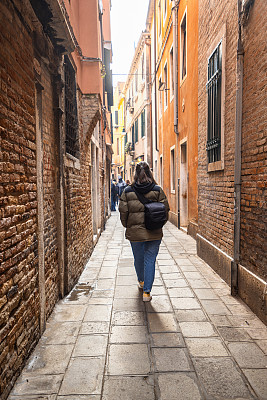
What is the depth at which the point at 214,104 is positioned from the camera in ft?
19.9

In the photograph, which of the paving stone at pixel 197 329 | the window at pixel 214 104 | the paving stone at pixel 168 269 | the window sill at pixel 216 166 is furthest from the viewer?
the paving stone at pixel 168 269

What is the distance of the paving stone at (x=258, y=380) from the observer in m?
2.53

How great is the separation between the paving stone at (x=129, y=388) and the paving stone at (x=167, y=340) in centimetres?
59

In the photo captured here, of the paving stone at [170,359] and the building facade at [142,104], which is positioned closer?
the paving stone at [170,359]

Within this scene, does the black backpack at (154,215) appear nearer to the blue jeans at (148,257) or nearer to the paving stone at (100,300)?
the blue jeans at (148,257)

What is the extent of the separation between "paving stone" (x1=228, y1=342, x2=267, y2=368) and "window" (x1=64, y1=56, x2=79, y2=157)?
3516 mm

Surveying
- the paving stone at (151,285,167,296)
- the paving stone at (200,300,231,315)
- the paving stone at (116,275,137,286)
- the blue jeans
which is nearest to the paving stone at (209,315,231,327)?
the paving stone at (200,300,231,315)

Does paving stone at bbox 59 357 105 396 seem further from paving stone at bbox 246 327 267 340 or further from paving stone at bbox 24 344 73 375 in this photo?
paving stone at bbox 246 327 267 340

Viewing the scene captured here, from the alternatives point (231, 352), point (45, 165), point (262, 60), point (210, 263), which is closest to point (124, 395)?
point (231, 352)

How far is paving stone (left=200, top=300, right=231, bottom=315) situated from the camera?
4.11m

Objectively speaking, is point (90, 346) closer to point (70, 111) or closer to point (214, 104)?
point (70, 111)

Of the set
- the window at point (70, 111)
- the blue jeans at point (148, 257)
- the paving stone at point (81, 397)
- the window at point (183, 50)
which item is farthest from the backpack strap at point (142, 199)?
the window at point (183, 50)

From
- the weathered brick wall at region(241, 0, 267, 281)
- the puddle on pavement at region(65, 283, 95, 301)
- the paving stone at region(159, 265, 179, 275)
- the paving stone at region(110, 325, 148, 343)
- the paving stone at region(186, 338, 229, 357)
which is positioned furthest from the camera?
the paving stone at region(159, 265, 179, 275)

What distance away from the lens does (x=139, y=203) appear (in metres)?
4.48
